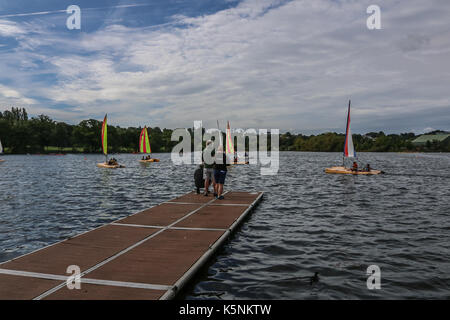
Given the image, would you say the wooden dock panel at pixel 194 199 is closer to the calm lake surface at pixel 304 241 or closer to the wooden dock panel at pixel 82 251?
the calm lake surface at pixel 304 241

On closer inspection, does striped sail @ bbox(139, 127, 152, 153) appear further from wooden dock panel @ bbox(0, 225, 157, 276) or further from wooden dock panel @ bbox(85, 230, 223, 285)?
wooden dock panel @ bbox(85, 230, 223, 285)

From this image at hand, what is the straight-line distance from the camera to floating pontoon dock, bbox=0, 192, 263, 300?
6.30m

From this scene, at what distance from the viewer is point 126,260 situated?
8070mm

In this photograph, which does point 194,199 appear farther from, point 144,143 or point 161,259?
point 144,143

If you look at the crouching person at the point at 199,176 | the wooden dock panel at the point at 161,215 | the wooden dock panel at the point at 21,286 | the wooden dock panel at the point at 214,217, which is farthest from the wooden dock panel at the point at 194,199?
the wooden dock panel at the point at 21,286

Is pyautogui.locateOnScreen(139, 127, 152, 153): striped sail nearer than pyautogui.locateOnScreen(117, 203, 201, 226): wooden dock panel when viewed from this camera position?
No

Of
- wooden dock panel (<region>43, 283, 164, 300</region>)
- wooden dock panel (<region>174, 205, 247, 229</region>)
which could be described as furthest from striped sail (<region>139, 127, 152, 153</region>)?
wooden dock panel (<region>43, 283, 164, 300</region>)

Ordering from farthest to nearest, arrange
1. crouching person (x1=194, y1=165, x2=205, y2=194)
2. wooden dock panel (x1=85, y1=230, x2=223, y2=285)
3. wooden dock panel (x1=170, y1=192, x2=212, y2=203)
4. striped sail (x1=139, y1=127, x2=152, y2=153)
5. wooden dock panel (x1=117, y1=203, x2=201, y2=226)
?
striped sail (x1=139, y1=127, x2=152, y2=153) → crouching person (x1=194, y1=165, x2=205, y2=194) → wooden dock panel (x1=170, y1=192, x2=212, y2=203) → wooden dock panel (x1=117, y1=203, x2=201, y2=226) → wooden dock panel (x1=85, y1=230, x2=223, y2=285)

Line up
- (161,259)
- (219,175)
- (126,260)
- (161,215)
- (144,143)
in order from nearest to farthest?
(126,260) < (161,259) < (161,215) < (219,175) < (144,143)

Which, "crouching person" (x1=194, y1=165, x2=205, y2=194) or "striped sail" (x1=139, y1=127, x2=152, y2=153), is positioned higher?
"striped sail" (x1=139, y1=127, x2=152, y2=153)

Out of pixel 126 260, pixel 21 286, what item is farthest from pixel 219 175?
pixel 21 286
